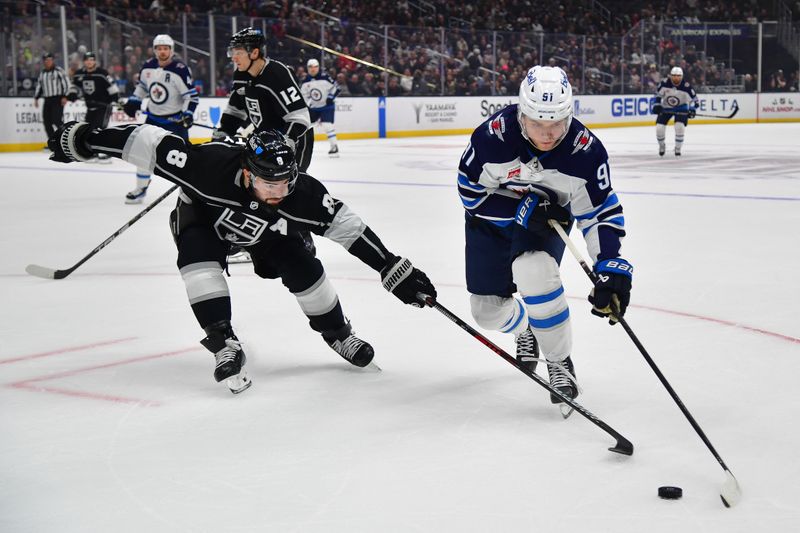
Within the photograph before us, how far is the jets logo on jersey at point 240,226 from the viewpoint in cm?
324

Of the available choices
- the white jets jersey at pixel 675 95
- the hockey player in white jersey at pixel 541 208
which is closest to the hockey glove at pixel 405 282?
the hockey player in white jersey at pixel 541 208

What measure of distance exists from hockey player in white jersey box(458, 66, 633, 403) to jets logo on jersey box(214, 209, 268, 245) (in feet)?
2.19

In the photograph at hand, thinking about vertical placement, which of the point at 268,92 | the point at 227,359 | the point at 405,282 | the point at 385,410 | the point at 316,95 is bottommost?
the point at 385,410

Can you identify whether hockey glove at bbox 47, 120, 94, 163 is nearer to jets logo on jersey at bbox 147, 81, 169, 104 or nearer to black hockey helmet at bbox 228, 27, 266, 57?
black hockey helmet at bbox 228, 27, 266, 57

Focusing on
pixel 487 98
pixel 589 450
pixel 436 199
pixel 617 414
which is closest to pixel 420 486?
pixel 589 450

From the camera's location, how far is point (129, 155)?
129 inches

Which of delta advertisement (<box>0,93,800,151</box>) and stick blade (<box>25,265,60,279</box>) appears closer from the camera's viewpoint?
stick blade (<box>25,265,60,279</box>)

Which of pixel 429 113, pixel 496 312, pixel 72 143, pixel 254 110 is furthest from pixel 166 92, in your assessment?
pixel 429 113

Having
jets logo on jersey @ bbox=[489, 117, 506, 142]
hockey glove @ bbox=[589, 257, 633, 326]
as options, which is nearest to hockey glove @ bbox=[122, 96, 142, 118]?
jets logo on jersey @ bbox=[489, 117, 506, 142]

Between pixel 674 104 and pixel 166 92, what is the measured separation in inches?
333

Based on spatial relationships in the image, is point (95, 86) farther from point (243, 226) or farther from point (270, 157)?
point (270, 157)

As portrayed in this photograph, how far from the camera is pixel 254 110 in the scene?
5777mm

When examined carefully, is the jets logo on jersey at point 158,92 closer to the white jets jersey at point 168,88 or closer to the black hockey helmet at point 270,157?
the white jets jersey at point 168,88

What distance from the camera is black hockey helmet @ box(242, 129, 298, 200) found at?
2.99 m
